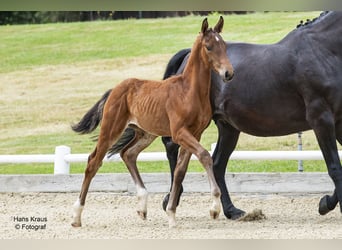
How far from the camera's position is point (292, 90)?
5.15 meters

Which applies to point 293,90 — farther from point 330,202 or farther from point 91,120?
point 91,120

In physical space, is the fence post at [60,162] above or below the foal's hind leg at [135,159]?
below

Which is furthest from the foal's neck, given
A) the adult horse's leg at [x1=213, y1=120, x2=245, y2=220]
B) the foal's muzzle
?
the adult horse's leg at [x1=213, y1=120, x2=245, y2=220]

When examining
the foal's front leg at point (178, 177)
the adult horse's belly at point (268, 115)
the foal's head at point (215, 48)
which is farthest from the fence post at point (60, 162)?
the foal's head at point (215, 48)

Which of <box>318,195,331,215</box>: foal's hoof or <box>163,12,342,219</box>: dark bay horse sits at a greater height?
<box>163,12,342,219</box>: dark bay horse

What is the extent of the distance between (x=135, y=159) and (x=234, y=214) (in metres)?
1.07

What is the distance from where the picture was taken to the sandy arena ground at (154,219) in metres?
4.53

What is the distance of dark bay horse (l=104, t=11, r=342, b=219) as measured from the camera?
4926 millimetres

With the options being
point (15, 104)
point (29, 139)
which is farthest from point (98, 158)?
point (15, 104)

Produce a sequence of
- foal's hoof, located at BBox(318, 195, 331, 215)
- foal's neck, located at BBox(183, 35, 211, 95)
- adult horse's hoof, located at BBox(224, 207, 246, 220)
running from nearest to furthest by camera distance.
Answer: foal's neck, located at BBox(183, 35, 211, 95), foal's hoof, located at BBox(318, 195, 331, 215), adult horse's hoof, located at BBox(224, 207, 246, 220)

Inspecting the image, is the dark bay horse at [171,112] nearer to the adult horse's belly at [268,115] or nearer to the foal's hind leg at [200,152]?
the foal's hind leg at [200,152]

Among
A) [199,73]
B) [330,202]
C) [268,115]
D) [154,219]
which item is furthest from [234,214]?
[199,73]

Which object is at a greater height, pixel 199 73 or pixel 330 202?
pixel 199 73

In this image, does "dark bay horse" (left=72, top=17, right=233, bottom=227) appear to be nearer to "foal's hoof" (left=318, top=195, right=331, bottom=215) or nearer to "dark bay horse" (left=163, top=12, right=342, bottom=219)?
"dark bay horse" (left=163, top=12, right=342, bottom=219)
